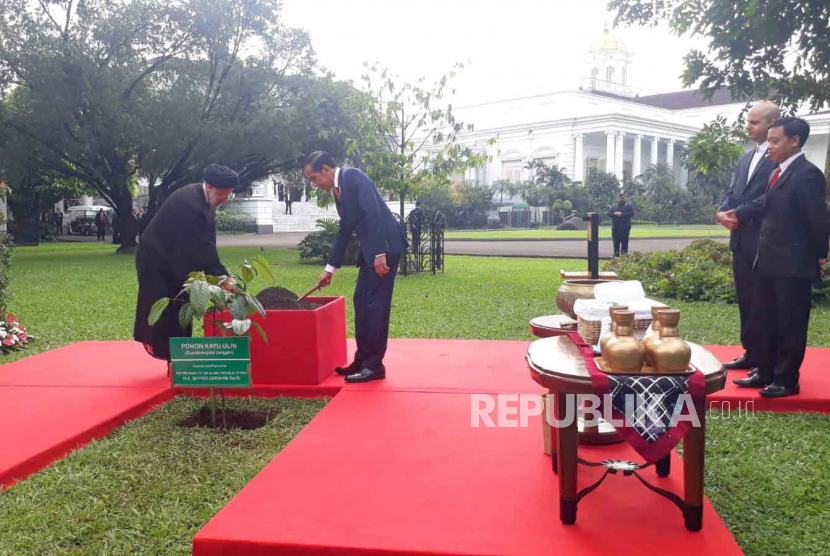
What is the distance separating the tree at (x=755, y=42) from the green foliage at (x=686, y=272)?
202cm

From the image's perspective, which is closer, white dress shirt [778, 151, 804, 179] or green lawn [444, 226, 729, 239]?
white dress shirt [778, 151, 804, 179]

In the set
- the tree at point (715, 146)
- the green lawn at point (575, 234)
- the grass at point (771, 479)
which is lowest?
the grass at point (771, 479)

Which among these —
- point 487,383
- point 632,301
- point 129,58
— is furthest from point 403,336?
point 129,58

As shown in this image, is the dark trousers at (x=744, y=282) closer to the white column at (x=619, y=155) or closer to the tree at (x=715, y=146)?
the tree at (x=715, y=146)

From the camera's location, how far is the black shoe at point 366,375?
15.6 feet

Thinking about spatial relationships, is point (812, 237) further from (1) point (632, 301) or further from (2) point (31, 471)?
(2) point (31, 471)

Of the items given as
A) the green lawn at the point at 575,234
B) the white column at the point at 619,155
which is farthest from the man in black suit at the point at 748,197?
the white column at the point at 619,155

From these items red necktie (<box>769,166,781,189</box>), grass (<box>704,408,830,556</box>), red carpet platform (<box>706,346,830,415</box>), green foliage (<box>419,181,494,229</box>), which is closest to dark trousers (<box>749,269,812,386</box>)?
red carpet platform (<box>706,346,830,415</box>)

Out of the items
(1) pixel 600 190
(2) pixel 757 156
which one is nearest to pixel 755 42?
(2) pixel 757 156

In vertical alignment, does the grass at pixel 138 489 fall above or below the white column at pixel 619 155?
below

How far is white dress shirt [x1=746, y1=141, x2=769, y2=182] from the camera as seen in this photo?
15.1 feet

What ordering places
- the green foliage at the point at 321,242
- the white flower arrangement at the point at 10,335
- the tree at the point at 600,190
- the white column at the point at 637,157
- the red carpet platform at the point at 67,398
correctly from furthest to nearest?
the white column at the point at 637,157, the tree at the point at 600,190, the green foliage at the point at 321,242, the white flower arrangement at the point at 10,335, the red carpet platform at the point at 67,398

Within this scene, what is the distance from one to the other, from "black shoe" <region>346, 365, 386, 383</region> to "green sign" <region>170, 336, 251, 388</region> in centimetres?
99

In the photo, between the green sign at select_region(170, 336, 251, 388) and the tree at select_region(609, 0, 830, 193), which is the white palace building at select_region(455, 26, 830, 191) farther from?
the green sign at select_region(170, 336, 251, 388)
